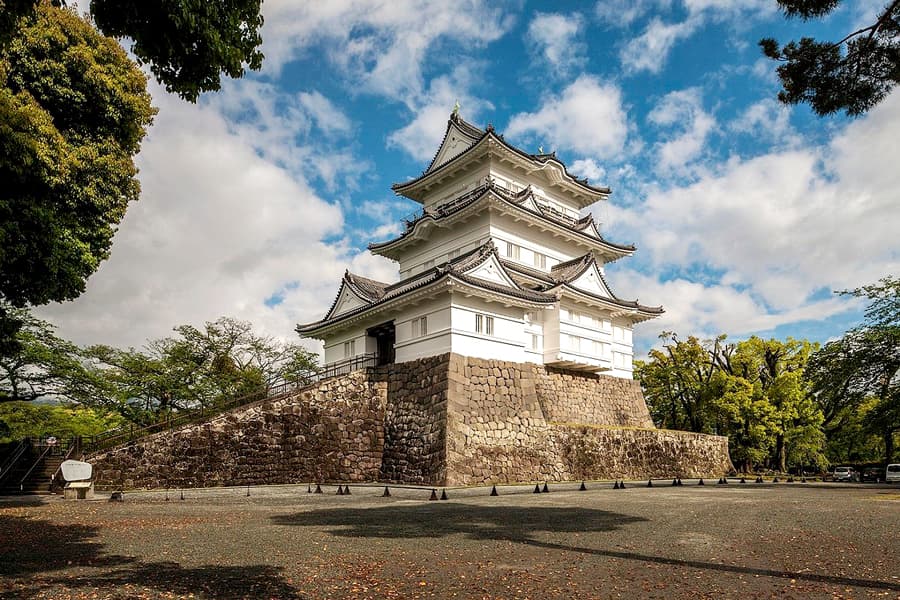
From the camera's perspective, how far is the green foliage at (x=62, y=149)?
10.8 m

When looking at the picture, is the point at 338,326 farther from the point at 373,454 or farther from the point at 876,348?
the point at 876,348

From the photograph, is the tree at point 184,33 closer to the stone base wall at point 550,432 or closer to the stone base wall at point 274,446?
the stone base wall at point 550,432

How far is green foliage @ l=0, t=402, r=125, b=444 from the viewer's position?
22.2m

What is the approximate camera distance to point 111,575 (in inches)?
269

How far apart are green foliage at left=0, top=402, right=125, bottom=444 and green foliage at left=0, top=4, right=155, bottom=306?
13710 mm

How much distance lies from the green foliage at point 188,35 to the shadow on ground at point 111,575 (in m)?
5.64

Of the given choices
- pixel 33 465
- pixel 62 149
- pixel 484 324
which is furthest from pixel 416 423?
pixel 62 149

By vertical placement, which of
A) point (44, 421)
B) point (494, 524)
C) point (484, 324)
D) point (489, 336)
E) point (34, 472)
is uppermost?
point (484, 324)

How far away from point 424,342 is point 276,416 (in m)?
6.61

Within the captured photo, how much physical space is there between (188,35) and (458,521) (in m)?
10.0

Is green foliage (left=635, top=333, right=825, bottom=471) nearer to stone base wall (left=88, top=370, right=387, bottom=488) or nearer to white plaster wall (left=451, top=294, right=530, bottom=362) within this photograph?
white plaster wall (left=451, top=294, right=530, bottom=362)

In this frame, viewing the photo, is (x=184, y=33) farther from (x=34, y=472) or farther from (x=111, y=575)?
(x=34, y=472)

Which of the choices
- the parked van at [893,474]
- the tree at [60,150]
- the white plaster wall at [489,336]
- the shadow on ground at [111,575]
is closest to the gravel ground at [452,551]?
the shadow on ground at [111,575]

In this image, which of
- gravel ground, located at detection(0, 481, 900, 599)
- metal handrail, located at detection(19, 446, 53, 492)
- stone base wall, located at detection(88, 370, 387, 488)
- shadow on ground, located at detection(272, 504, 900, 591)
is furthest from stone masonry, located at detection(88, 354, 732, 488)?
shadow on ground, located at detection(272, 504, 900, 591)
